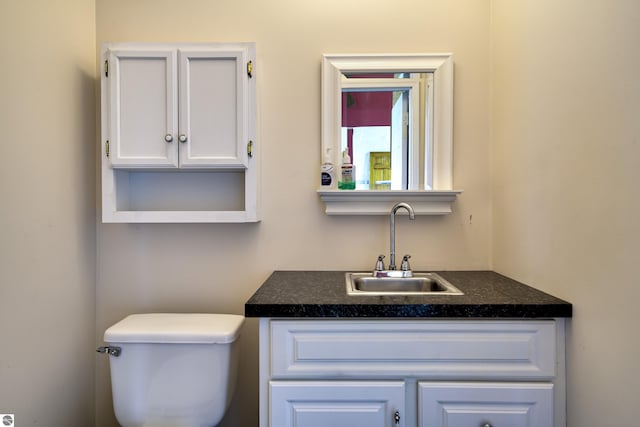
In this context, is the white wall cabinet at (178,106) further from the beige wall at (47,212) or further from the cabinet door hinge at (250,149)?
the beige wall at (47,212)

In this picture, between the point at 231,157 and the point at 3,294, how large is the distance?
85 centimetres

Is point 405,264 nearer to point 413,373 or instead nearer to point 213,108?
point 413,373

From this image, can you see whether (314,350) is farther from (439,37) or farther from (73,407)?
(439,37)

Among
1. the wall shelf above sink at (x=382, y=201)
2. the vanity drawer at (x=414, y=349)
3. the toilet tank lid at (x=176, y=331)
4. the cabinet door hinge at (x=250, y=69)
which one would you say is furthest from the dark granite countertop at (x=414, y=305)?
the cabinet door hinge at (x=250, y=69)

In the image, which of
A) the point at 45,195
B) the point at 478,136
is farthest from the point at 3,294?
the point at 478,136

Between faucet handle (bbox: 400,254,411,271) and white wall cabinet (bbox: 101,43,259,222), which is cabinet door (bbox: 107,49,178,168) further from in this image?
faucet handle (bbox: 400,254,411,271)

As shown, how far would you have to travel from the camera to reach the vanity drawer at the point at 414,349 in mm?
1053

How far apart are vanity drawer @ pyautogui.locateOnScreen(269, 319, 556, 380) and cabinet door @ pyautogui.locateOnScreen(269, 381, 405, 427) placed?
0.11 ft

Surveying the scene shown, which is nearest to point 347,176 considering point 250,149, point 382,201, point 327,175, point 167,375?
point 327,175

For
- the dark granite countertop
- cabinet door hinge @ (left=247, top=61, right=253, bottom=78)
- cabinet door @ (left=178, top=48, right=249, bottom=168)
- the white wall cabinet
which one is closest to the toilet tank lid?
the dark granite countertop

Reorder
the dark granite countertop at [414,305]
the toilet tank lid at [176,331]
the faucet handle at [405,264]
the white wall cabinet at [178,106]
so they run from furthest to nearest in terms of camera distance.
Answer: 1. the faucet handle at [405,264]
2. the white wall cabinet at [178,106]
3. the toilet tank lid at [176,331]
4. the dark granite countertop at [414,305]

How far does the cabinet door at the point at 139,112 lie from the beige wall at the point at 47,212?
190 millimetres

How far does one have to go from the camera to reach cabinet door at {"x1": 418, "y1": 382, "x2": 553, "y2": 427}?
104 centimetres

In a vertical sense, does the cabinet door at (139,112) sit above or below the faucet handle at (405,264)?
above
